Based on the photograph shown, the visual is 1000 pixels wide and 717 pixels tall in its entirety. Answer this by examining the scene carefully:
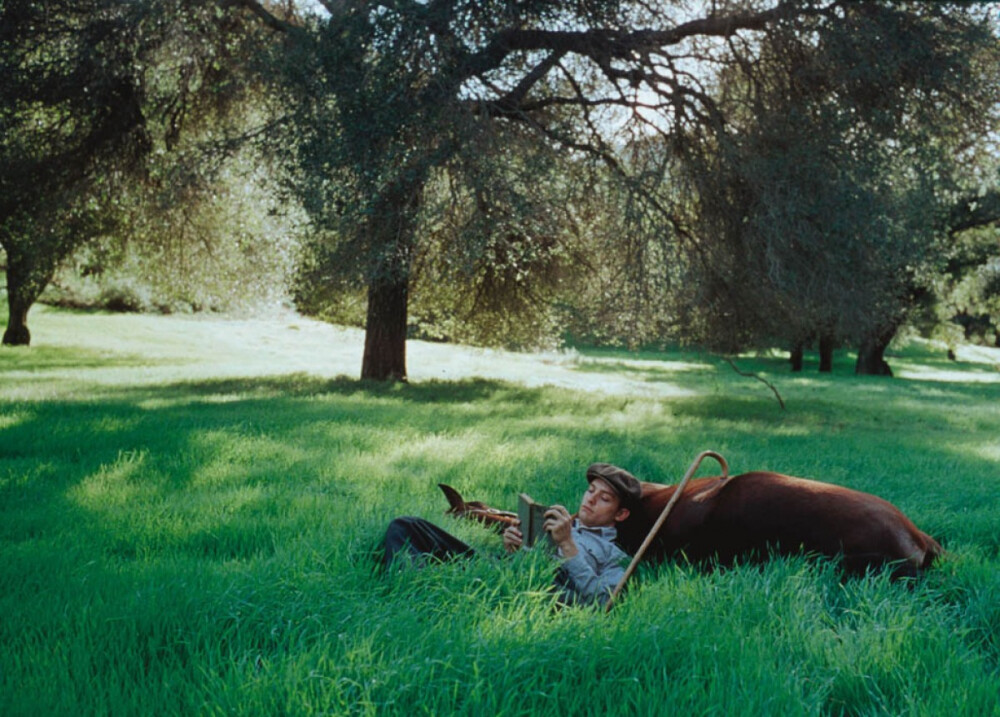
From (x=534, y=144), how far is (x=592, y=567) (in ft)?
31.8

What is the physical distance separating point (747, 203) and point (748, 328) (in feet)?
7.83

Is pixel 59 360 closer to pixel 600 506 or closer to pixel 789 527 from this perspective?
pixel 600 506

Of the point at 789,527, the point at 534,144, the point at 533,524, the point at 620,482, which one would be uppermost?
the point at 534,144

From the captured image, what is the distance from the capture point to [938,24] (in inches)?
460

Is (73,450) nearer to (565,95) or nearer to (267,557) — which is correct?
(267,557)

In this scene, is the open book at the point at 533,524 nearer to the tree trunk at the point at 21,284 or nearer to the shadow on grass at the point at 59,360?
the tree trunk at the point at 21,284

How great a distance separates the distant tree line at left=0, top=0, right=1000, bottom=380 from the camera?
37.2 feet

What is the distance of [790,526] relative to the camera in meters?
4.09

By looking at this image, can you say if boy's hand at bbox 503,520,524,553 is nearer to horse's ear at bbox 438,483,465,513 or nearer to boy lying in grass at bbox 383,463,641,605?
boy lying in grass at bbox 383,463,641,605

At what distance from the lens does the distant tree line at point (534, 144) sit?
11344mm

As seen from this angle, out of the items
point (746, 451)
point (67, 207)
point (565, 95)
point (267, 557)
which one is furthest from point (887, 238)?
point (67, 207)

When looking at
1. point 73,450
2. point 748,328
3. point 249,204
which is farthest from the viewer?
point 249,204

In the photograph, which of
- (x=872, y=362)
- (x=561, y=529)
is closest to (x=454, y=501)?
(x=561, y=529)

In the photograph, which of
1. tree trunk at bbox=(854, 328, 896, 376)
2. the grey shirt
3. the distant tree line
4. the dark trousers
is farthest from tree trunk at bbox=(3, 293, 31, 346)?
tree trunk at bbox=(854, 328, 896, 376)
